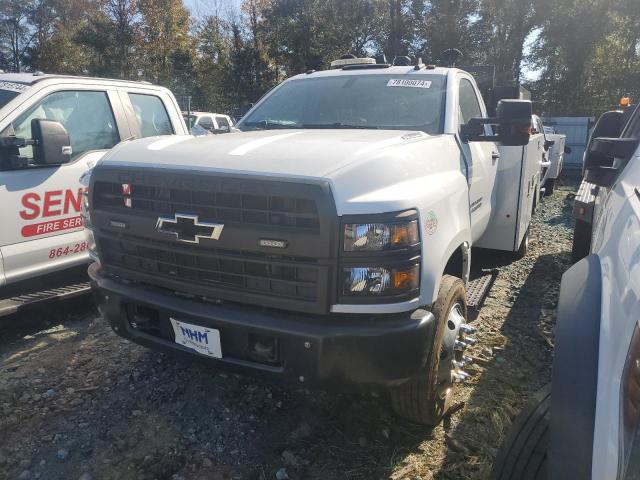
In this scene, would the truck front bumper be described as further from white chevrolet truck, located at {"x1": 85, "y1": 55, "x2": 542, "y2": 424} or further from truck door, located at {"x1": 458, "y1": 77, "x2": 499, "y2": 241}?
truck door, located at {"x1": 458, "y1": 77, "x2": 499, "y2": 241}

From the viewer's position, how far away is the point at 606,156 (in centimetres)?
260

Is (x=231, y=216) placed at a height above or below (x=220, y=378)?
above

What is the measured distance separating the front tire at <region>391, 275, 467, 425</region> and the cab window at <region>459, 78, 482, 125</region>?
4.82ft

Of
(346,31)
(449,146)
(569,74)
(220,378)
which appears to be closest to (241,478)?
(220,378)

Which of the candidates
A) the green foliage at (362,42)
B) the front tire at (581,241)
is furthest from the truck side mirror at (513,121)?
the green foliage at (362,42)

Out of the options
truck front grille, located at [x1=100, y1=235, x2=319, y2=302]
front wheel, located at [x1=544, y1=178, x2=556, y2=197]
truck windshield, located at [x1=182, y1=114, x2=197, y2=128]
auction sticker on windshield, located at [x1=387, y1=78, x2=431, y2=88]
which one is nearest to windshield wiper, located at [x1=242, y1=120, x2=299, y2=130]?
auction sticker on windshield, located at [x1=387, y1=78, x2=431, y2=88]

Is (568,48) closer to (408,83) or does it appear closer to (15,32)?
(408,83)

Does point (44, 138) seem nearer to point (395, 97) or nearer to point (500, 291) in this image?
point (395, 97)

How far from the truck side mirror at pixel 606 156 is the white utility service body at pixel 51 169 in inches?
147

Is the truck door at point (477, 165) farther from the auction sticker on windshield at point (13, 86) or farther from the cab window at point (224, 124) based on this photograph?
the auction sticker on windshield at point (13, 86)

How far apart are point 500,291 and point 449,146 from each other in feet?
8.52

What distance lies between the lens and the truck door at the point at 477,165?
348 centimetres

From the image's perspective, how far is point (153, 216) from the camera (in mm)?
2510

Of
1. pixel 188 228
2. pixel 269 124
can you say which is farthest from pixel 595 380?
pixel 269 124
